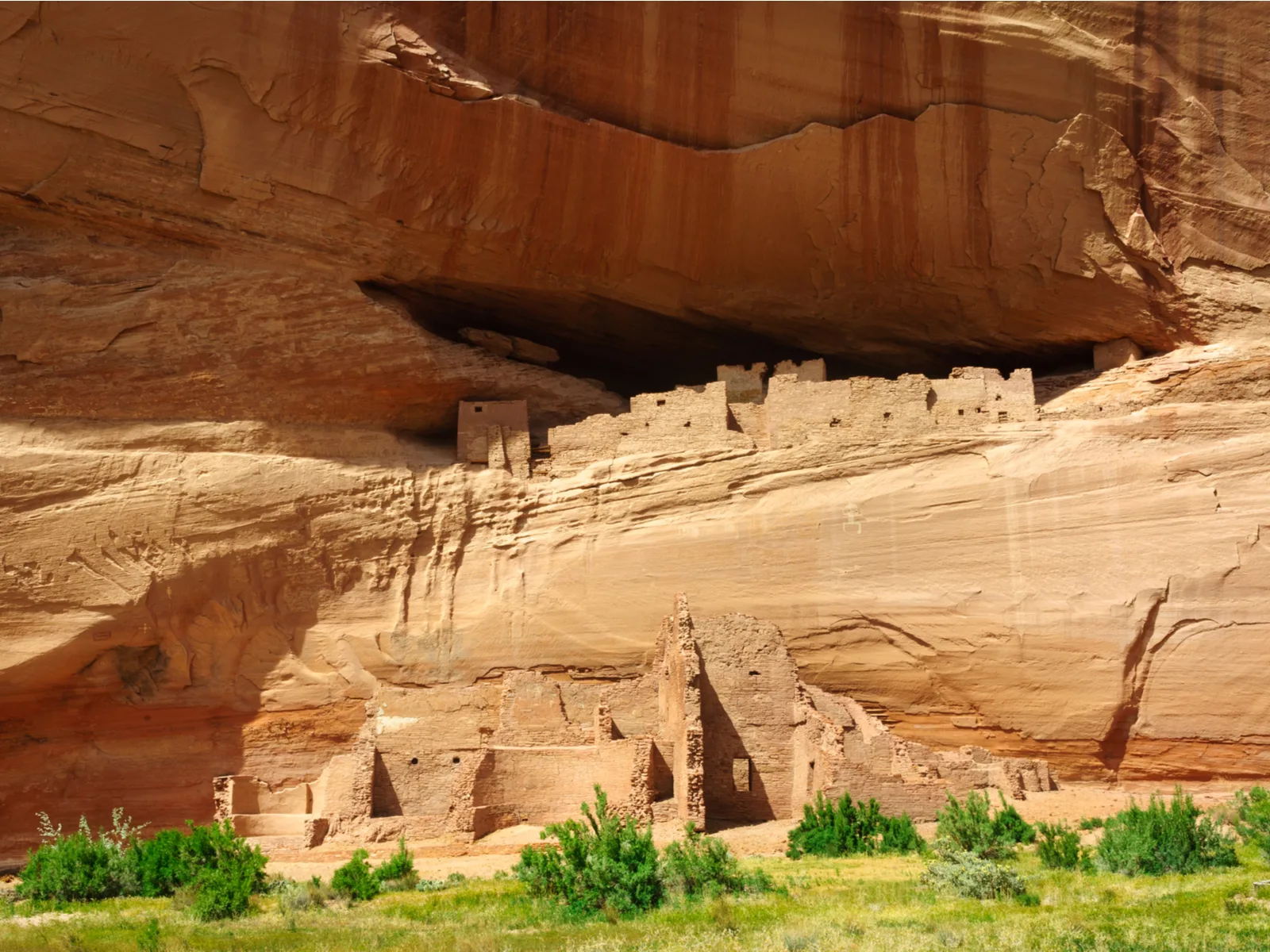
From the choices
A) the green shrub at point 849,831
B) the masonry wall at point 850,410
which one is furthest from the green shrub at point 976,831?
the masonry wall at point 850,410

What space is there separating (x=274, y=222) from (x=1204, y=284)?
12.1 m

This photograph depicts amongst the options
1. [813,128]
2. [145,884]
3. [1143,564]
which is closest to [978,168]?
[813,128]

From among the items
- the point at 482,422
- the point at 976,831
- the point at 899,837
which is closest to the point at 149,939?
the point at 976,831

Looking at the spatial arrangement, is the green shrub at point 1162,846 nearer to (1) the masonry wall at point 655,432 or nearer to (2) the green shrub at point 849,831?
(2) the green shrub at point 849,831

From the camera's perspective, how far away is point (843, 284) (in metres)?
21.6

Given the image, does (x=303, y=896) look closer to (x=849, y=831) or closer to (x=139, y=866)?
(x=139, y=866)

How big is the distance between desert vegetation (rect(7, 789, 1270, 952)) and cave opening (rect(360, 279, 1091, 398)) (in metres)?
8.51

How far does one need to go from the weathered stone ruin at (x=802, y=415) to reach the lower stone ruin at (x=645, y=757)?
9.75 feet

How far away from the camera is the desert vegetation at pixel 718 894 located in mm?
11109

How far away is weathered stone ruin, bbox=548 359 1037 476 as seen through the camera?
19.6m

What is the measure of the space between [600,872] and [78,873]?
549cm

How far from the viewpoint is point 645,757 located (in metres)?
16.3

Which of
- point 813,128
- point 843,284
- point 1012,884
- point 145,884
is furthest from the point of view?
point 843,284

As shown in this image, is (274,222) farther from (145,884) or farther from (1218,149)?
(1218,149)
